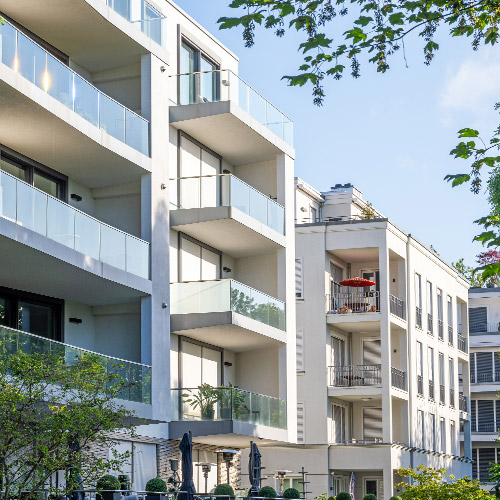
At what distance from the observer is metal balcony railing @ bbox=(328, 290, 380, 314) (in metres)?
50.9

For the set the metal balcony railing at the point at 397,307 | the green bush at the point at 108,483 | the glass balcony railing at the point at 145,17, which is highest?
the glass balcony railing at the point at 145,17

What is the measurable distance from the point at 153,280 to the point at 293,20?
20792mm

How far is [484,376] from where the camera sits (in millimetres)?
69938

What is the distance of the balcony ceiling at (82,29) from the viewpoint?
30375 millimetres

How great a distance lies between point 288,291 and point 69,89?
14.1m

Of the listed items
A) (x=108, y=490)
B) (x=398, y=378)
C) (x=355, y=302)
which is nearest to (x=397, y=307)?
(x=355, y=302)

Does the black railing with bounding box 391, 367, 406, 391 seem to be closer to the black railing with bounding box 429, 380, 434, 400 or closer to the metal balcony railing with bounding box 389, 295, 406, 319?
the metal balcony railing with bounding box 389, 295, 406, 319

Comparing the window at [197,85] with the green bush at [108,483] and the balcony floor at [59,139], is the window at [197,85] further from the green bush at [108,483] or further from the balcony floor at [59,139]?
the green bush at [108,483]

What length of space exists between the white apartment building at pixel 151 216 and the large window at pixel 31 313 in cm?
5

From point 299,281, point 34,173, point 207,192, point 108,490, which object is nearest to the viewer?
point 108,490

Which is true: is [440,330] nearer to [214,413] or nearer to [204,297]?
[204,297]

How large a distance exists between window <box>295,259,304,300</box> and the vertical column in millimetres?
8975

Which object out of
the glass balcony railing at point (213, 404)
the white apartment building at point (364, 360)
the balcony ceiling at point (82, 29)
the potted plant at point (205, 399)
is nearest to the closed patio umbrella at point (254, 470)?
the glass balcony railing at point (213, 404)

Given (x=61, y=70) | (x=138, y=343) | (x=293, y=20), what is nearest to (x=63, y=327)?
(x=138, y=343)
